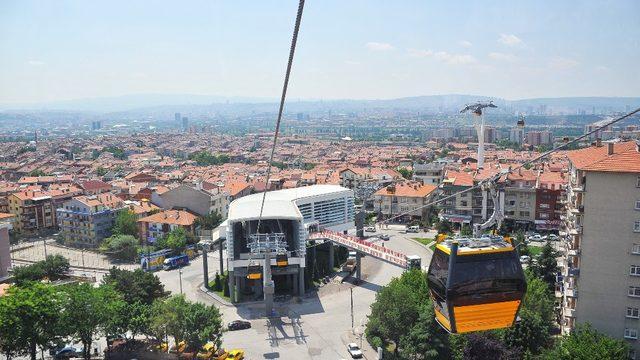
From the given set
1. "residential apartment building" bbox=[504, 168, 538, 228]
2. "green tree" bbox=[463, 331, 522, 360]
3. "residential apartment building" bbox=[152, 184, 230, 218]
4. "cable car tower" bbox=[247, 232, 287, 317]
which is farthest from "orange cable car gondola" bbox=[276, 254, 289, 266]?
"residential apartment building" bbox=[504, 168, 538, 228]

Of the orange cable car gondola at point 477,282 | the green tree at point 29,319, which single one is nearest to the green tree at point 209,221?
the green tree at point 29,319

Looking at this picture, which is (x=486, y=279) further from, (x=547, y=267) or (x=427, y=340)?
(x=547, y=267)

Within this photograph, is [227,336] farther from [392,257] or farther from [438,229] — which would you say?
[438,229]

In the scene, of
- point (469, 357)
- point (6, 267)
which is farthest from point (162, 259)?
→ point (469, 357)

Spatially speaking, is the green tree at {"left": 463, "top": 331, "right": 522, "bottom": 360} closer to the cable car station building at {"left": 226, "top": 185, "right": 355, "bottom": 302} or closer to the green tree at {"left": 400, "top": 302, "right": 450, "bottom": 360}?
the green tree at {"left": 400, "top": 302, "right": 450, "bottom": 360}

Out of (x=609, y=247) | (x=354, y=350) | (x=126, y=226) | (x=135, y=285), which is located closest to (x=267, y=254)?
(x=135, y=285)
